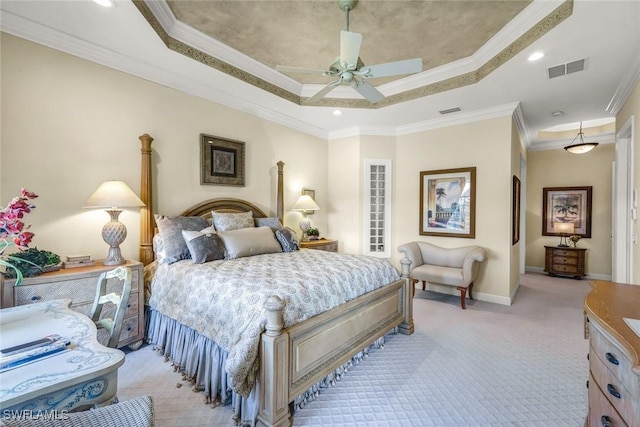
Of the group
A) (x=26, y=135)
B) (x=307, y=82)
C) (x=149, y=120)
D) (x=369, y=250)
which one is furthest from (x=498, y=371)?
(x=26, y=135)

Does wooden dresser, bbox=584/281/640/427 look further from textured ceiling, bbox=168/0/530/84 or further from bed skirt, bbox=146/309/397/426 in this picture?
textured ceiling, bbox=168/0/530/84

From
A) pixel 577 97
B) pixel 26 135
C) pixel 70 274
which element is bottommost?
pixel 70 274

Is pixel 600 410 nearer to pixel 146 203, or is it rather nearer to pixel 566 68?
pixel 566 68

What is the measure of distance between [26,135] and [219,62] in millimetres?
1932

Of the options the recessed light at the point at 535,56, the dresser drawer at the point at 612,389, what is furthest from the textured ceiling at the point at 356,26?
the dresser drawer at the point at 612,389

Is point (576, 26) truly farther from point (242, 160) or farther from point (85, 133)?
point (85, 133)

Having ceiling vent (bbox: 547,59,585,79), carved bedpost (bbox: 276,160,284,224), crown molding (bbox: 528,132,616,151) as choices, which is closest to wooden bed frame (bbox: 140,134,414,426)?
carved bedpost (bbox: 276,160,284,224)

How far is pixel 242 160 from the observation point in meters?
4.13

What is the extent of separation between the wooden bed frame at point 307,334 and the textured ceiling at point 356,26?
148cm

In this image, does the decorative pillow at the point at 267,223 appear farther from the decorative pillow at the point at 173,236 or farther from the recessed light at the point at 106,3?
the recessed light at the point at 106,3

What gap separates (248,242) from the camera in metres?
3.19

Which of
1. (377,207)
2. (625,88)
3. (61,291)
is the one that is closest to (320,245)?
(377,207)

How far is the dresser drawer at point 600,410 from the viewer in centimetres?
115

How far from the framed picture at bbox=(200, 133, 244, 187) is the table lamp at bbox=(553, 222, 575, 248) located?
6.61 m
